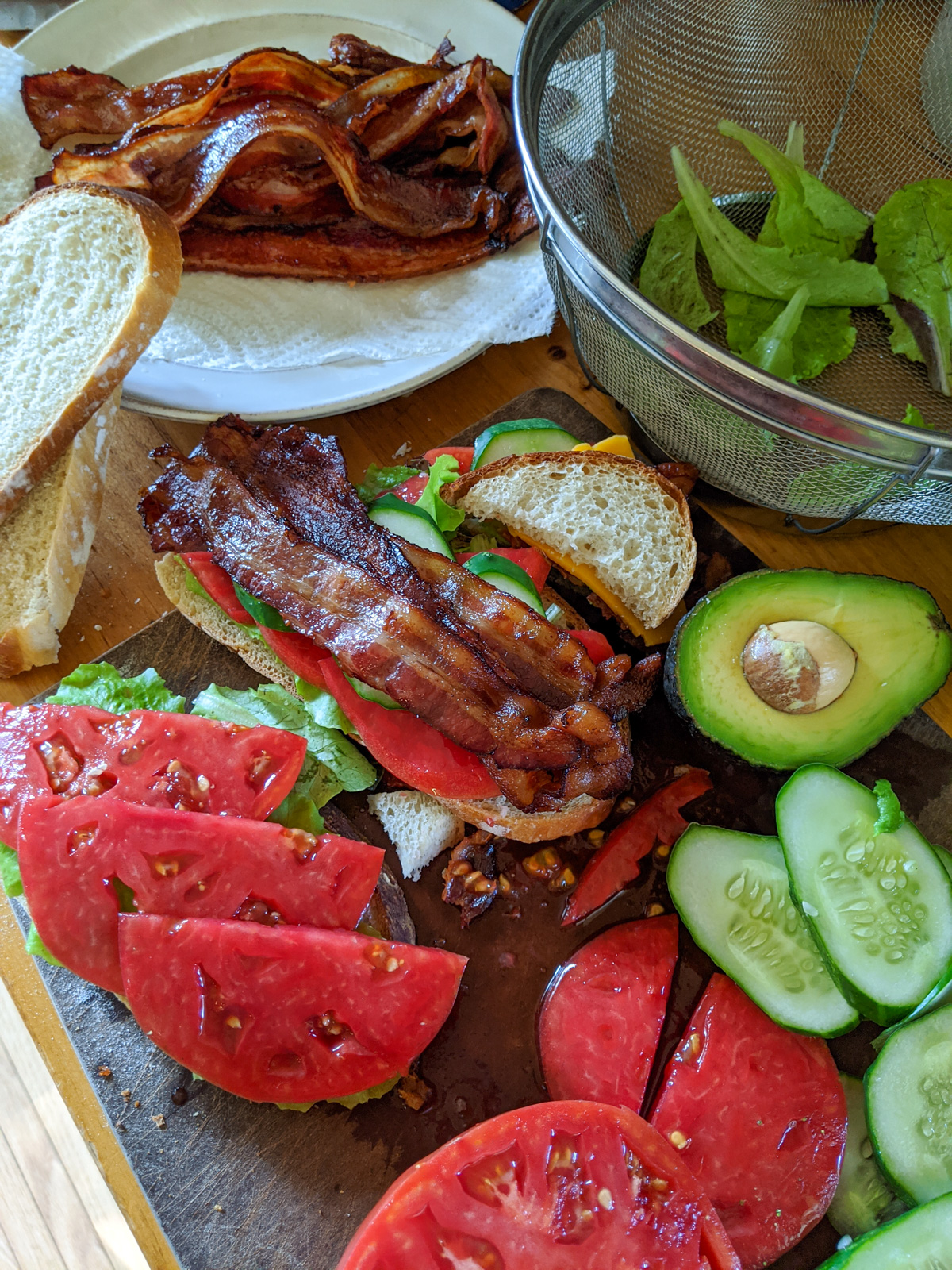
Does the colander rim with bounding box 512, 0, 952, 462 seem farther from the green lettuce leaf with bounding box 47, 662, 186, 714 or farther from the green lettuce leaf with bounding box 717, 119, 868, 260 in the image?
the green lettuce leaf with bounding box 47, 662, 186, 714

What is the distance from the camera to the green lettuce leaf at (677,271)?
2381 millimetres

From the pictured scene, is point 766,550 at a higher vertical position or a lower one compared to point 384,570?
lower

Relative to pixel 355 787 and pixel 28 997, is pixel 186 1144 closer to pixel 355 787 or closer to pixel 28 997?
pixel 28 997

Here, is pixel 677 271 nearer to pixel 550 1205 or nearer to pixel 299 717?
pixel 299 717

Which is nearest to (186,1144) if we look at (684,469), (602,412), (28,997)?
(28,997)

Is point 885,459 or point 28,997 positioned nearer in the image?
point 885,459

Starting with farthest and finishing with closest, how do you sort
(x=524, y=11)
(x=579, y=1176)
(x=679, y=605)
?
(x=524, y=11), (x=679, y=605), (x=579, y=1176)

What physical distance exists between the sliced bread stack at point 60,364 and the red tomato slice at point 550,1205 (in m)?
1.65

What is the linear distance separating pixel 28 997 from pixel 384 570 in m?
1.34

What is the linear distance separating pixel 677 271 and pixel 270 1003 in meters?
2.21

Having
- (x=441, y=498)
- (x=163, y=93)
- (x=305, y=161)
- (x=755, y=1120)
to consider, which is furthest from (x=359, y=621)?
(x=163, y=93)

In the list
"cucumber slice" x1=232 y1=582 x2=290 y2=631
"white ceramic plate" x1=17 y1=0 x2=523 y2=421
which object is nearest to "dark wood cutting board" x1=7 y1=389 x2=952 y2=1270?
"cucumber slice" x1=232 y1=582 x2=290 y2=631

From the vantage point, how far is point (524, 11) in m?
3.23

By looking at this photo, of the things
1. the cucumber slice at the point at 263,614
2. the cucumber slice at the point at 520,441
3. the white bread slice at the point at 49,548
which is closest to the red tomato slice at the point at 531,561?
the cucumber slice at the point at 520,441
